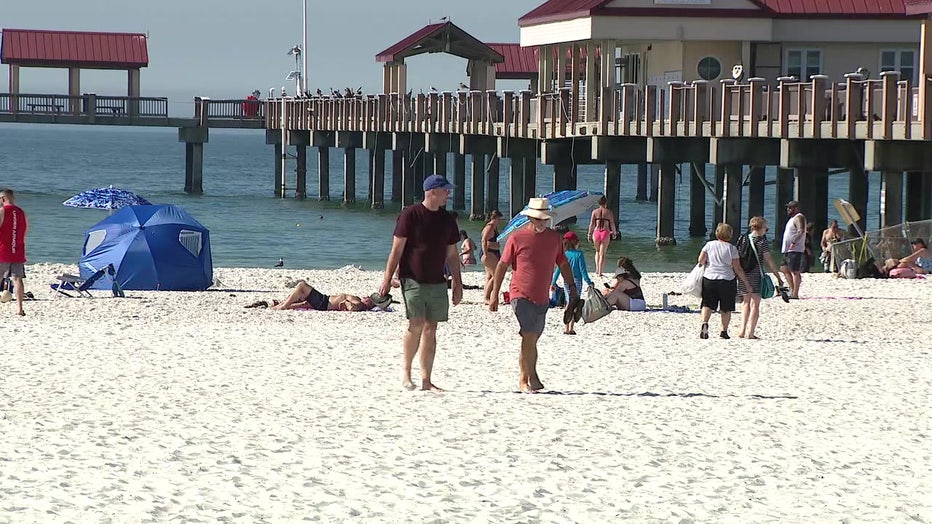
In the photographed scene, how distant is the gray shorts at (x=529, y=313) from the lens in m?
10.7

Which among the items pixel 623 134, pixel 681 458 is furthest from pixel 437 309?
pixel 623 134

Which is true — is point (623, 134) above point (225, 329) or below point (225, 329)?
above

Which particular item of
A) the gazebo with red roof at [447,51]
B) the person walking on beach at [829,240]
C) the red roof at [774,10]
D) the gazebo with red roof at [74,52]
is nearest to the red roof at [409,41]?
the gazebo with red roof at [447,51]

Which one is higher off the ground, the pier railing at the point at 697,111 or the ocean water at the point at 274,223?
the pier railing at the point at 697,111

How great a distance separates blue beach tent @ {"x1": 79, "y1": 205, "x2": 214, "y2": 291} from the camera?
21516mm

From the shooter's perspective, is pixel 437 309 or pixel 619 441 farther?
pixel 437 309

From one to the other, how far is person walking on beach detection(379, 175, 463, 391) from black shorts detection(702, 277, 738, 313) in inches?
174

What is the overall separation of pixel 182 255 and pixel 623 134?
11458 millimetres

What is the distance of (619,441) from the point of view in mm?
9469

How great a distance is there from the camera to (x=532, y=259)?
10594 mm

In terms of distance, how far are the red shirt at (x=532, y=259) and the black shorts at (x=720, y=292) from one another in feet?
13.1

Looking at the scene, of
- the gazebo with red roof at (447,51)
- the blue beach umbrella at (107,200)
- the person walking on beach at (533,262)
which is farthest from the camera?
the gazebo with red roof at (447,51)

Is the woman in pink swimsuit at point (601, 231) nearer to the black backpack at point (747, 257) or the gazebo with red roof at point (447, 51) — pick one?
the black backpack at point (747, 257)

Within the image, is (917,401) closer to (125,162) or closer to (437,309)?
(437,309)
